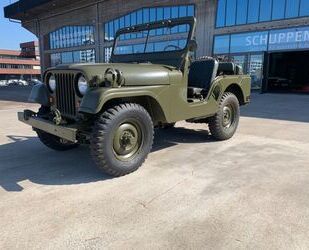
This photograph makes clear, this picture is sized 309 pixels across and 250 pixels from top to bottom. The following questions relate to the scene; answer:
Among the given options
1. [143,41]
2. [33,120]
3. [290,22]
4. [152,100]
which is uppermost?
[290,22]

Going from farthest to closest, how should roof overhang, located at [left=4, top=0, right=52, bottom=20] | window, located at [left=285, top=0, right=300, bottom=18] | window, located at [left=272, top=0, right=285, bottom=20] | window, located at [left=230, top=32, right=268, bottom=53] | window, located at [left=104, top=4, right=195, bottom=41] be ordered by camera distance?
roof overhang, located at [left=4, top=0, right=52, bottom=20] < window, located at [left=104, top=4, right=195, bottom=41] < window, located at [left=230, top=32, right=268, bottom=53] < window, located at [left=272, top=0, right=285, bottom=20] < window, located at [left=285, top=0, right=300, bottom=18]

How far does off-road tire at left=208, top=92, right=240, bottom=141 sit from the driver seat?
40 cm

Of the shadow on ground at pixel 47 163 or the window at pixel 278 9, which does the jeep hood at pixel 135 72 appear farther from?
the window at pixel 278 9

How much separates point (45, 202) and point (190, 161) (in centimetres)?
207

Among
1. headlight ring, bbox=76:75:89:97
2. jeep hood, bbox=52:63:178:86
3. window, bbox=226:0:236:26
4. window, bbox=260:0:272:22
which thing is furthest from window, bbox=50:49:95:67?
headlight ring, bbox=76:75:89:97

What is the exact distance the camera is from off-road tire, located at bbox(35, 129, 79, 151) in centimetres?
489

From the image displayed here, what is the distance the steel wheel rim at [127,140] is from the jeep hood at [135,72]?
1.72 feet

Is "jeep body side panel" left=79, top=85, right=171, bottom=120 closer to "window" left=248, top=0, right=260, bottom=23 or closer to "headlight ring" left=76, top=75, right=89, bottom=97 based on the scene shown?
"headlight ring" left=76, top=75, right=89, bottom=97

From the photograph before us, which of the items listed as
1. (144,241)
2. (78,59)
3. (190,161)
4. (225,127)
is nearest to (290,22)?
(225,127)

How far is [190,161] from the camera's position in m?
4.51

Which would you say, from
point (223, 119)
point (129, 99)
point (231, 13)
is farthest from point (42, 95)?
point (231, 13)

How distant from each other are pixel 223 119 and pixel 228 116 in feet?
0.98

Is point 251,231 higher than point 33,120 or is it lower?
lower

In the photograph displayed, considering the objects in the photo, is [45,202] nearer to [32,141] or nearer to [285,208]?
[285,208]
